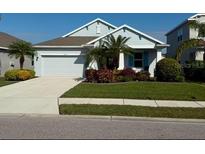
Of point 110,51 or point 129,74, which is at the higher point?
point 110,51

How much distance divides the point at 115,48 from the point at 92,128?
14.4m

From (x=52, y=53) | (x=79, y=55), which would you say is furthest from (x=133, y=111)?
(x=52, y=53)

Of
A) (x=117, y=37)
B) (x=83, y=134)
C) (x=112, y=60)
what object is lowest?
(x=83, y=134)

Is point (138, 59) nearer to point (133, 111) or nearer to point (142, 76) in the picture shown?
point (142, 76)

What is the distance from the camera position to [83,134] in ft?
23.4

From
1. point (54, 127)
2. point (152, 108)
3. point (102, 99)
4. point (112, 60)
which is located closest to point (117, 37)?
point (112, 60)

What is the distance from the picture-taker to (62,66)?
88.3ft

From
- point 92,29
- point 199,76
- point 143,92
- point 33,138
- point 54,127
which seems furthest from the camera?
point 92,29

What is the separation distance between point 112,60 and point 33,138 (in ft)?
53.7

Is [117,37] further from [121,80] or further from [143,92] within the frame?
[143,92]

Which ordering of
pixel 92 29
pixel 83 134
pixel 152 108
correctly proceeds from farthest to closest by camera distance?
pixel 92 29
pixel 152 108
pixel 83 134

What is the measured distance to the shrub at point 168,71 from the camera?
1986 centimetres

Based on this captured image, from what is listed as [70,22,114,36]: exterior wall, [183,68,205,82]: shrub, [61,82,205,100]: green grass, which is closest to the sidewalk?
[61,82,205,100]: green grass

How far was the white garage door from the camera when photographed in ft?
87.5
